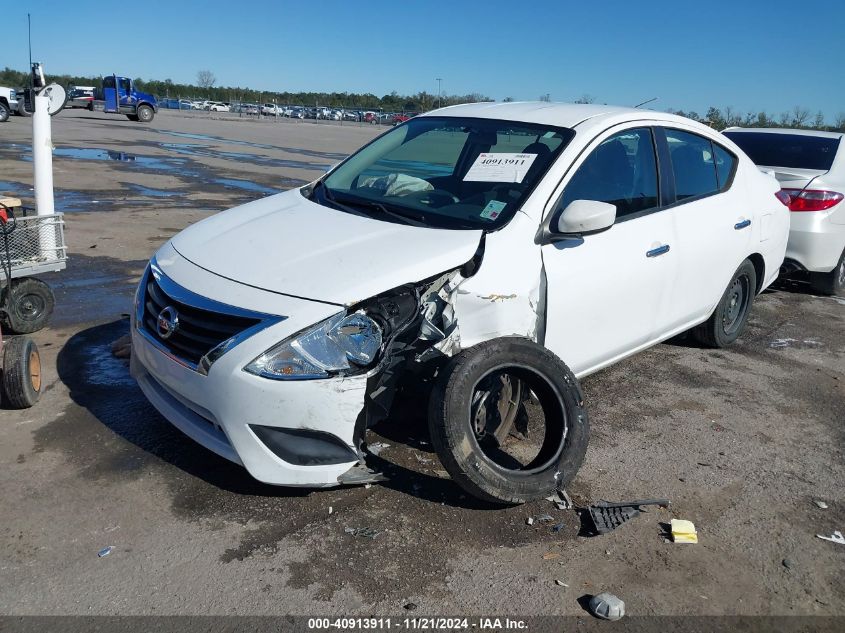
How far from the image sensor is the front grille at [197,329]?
10.2ft

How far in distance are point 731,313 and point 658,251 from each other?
1785 millimetres

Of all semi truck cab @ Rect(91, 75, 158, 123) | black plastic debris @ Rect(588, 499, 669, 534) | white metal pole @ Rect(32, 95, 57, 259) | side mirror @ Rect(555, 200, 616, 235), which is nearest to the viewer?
black plastic debris @ Rect(588, 499, 669, 534)

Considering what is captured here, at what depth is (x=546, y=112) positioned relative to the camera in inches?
176

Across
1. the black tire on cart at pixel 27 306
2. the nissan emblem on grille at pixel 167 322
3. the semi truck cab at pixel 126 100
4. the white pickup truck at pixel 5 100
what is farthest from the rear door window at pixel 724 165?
the semi truck cab at pixel 126 100

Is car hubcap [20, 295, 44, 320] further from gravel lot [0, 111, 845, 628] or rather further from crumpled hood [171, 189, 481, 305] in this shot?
crumpled hood [171, 189, 481, 305]

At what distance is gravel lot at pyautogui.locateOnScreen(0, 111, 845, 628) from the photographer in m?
2.77

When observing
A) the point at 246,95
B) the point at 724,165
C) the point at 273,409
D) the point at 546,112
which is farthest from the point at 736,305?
the point at 246,95

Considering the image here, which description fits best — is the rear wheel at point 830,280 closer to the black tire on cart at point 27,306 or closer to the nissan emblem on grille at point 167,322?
the nissan emblem on grille at point 167,322

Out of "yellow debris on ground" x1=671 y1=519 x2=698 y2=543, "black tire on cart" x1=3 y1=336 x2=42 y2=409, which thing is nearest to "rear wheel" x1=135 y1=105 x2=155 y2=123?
"black tire on cart" x1=3 y1=336 x2=42 y2=409

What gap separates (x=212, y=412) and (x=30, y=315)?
2.84 m

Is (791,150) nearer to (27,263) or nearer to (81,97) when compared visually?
(27,263)

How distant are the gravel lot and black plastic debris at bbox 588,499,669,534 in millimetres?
A: 68

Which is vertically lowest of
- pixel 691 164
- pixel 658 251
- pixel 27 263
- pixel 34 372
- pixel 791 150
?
pixel 34 372

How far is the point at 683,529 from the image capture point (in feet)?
10.7
